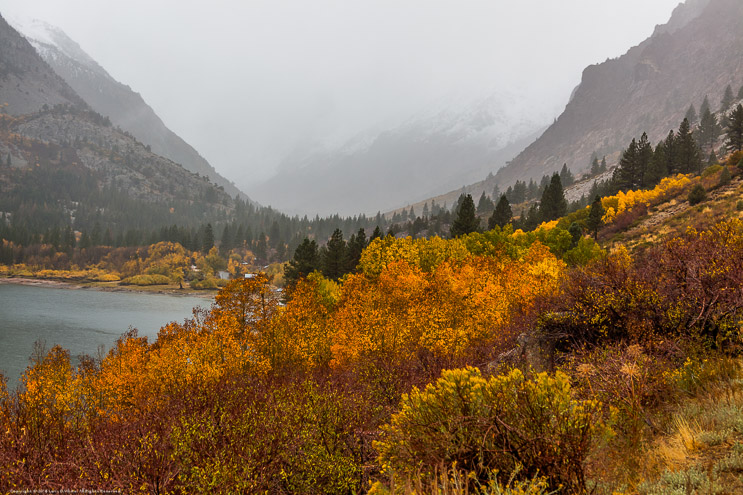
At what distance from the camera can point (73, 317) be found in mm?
90375

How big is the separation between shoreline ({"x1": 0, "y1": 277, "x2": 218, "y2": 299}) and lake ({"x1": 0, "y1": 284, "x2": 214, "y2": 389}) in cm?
489

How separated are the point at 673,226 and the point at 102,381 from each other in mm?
76037

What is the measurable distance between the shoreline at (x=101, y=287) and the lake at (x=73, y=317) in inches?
192

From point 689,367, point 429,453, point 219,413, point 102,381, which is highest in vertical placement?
point 689,367

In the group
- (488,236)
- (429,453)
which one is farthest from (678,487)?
(488,236)

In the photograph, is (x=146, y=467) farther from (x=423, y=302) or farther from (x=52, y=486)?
(x=423, y=302)

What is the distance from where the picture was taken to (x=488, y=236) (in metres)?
71.5

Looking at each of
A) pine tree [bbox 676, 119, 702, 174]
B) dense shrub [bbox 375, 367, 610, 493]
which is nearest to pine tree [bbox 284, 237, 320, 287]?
dense shrub [bbox 375, 367, 610, 493]

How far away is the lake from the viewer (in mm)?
62656

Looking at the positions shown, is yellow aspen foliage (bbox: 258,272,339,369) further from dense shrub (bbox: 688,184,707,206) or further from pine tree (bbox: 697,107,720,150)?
pine tree (bbox: 697,107,720,150)

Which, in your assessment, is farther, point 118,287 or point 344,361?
point 118,287

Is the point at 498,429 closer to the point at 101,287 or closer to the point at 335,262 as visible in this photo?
the point at 335,262

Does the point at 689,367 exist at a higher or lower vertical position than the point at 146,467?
higher

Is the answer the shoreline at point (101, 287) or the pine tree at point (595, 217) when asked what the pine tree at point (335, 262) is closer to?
the pine tree at point (595, 217)
